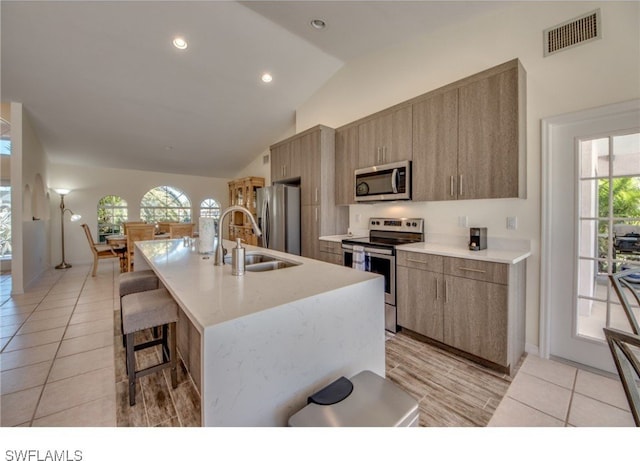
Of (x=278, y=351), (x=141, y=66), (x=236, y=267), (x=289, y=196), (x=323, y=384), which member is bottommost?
(x=323, y=384)

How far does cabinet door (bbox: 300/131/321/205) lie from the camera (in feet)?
12.2

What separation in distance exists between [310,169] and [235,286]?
285cm

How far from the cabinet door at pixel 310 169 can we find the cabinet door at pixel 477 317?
7.11 ft

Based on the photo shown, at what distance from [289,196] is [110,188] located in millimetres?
5593

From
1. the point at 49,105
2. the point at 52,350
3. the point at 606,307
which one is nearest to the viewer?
the point at 606,307

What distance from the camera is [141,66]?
3.55m

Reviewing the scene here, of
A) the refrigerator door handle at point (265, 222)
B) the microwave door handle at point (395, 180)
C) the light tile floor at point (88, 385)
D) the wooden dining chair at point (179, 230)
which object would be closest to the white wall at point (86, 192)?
the wooden dining chair at point (179, 230)

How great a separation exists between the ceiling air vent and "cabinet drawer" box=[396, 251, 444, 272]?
191 cm

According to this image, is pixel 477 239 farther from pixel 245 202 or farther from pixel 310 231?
pixel 245 202

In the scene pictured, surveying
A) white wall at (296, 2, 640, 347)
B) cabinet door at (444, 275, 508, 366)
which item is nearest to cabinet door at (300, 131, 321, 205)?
white wall at (296, 2, 640, 347)

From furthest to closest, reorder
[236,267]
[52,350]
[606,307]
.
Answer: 1. [52,350]
2. [606,307]
3. [236,267]

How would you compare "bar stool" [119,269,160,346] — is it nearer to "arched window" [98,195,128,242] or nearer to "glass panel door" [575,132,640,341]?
"glass panel door" [575,132,640,341]
